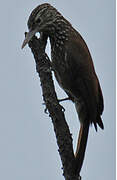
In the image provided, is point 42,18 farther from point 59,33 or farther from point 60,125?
point 60,125

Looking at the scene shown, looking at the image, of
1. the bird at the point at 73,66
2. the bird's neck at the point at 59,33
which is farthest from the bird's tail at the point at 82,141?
the bird's neck at the point at 59,33

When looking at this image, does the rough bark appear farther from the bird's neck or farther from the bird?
the bird's neck

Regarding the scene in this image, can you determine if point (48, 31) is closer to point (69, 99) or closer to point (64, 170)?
point (69, 99)

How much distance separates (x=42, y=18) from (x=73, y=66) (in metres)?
0.76

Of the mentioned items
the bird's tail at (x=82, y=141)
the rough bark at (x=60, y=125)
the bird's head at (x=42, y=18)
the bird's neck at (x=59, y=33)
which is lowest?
the bird's tail at (x=82, y=141)

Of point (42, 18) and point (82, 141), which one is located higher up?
point (42, 18)

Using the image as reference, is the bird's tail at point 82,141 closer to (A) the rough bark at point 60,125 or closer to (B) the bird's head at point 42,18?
(A) the rough bark at point 60,125

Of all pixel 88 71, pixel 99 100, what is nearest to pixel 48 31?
pixel 88 71

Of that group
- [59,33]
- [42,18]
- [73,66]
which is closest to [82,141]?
[73,66]

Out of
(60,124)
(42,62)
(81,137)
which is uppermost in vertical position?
(42,62)

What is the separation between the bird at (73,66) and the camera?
4.76m

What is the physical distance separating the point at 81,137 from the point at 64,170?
1.15 m

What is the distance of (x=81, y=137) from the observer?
4.51m

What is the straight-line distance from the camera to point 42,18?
537 centimetres
